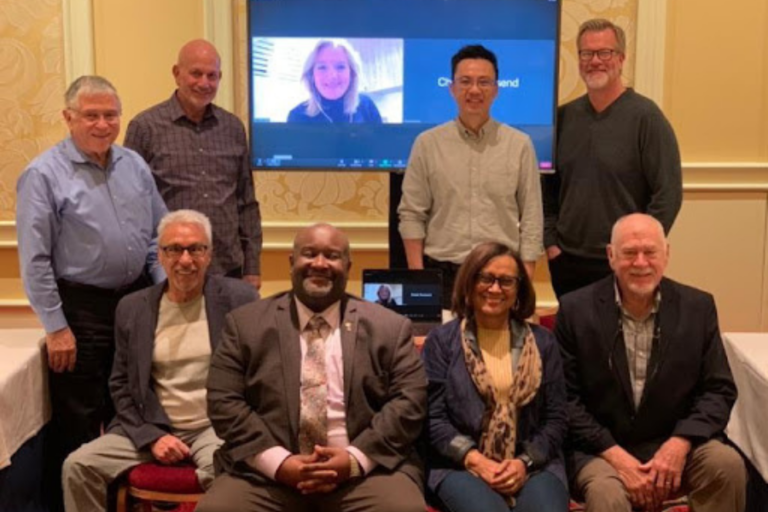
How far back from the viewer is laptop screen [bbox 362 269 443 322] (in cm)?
326

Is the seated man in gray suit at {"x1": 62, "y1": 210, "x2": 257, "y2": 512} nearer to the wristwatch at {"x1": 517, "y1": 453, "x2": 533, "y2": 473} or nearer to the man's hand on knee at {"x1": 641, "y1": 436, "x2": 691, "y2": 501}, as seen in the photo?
the wristwatch at {"x1": 517, "y1": 453, "x2": 533, "y2": 473}

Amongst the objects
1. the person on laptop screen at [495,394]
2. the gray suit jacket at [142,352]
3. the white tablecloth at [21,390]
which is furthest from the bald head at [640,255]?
the white tablecloth at [21,390]

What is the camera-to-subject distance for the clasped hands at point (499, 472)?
2.61 meters

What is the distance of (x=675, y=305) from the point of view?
2.85 m

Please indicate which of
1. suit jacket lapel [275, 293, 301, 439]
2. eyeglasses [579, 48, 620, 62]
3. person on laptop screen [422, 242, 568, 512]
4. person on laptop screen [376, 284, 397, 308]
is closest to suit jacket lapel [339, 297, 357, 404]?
suit jacket lapel [275, 293, 301, 439]

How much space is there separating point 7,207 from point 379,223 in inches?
73.9

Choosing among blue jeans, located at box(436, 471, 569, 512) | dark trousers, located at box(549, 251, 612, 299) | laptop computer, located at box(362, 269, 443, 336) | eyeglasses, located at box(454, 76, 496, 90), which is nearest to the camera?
blue jeans, located at box(436, 471, 569, 512)

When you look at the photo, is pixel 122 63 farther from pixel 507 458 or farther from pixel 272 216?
pixel 507 458

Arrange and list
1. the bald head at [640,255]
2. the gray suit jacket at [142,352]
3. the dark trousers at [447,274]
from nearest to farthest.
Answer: the bald head at [640,255]
the gray suit jacket at [142,352]
the dark trousers at [447,274]

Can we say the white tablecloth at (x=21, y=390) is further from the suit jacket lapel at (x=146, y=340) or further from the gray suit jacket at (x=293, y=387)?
the gray suit jacket at (x=293, y=387)

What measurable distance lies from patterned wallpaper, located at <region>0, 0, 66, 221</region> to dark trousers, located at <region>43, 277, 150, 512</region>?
6.31 ft

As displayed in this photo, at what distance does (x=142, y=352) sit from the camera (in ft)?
9.58

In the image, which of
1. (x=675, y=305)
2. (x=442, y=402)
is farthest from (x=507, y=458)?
(x=675, y=305)

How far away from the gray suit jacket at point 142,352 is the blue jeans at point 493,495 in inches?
33.4
